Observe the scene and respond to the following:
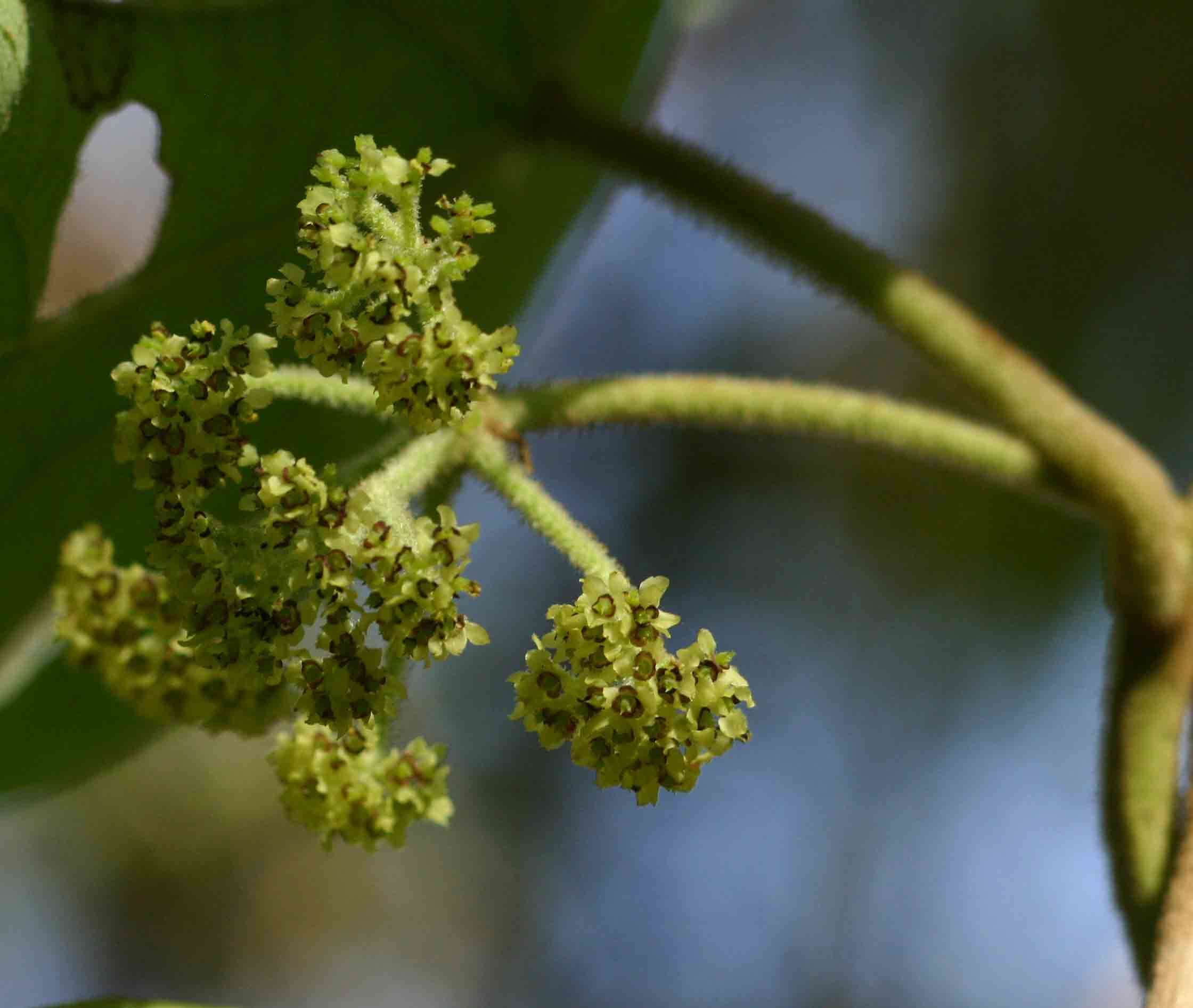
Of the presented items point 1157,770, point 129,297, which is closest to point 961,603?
point 1157,770

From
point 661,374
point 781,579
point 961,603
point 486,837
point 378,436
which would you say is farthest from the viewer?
point 486,837

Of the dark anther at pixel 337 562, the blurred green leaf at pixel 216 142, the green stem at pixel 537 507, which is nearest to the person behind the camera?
the dark anther at pixel 337 562

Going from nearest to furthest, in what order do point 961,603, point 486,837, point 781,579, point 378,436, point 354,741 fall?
1. point 354,741
2. point 378,436
3. point 961,603
4. point 781,579
5. point 486,837

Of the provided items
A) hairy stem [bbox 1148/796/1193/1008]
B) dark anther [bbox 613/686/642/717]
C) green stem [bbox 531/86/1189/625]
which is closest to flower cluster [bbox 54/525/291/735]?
dark anther [bbox 613/686/642/717]

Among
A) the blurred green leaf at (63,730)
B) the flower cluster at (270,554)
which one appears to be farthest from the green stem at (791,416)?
the blurred green leaf at (63,730)

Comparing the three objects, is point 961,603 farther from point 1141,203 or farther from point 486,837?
point 486,837

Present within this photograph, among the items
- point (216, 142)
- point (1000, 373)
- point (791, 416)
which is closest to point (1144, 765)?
point (1000, 373)

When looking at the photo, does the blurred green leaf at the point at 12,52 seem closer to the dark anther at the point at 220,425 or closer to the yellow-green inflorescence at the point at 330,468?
the yellow-green inflorescence at the point at 330,468
